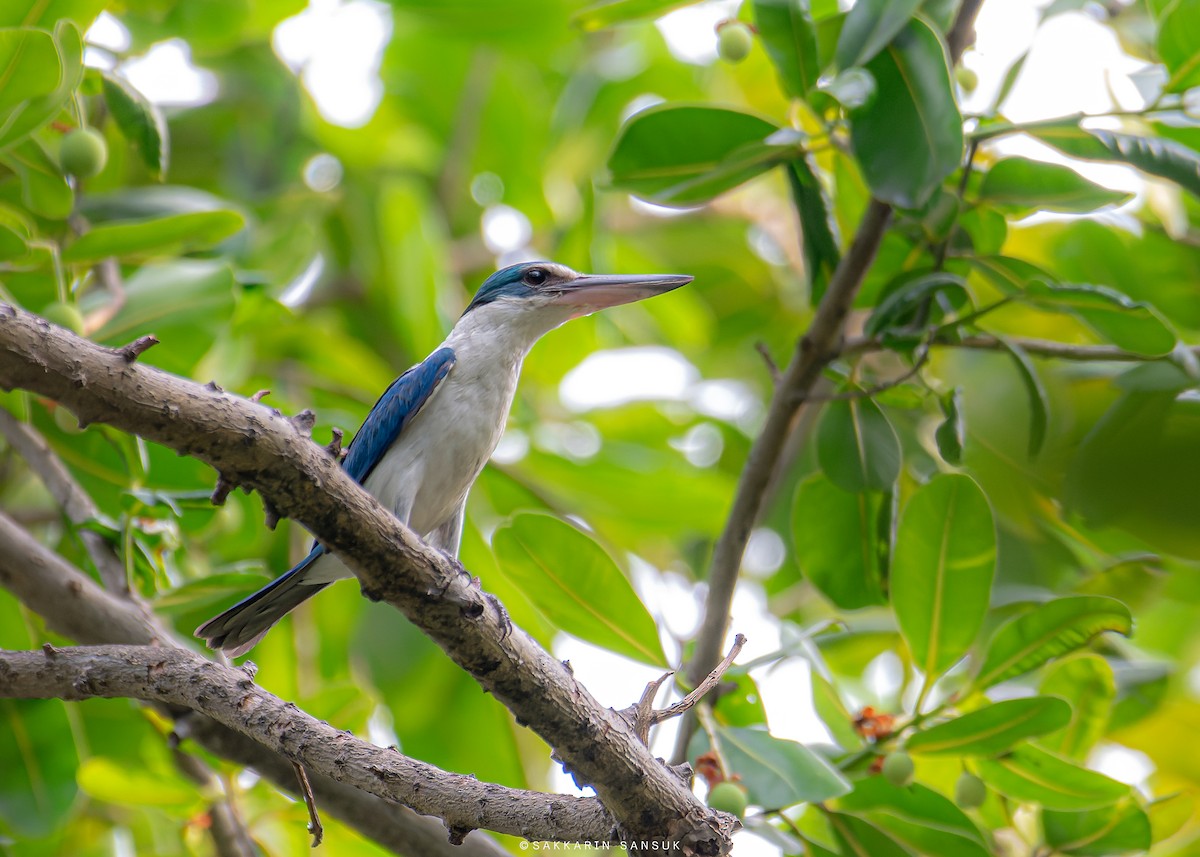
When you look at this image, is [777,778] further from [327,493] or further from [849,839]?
[327,493]

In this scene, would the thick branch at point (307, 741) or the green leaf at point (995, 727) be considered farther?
the green leaf at point (995, 727)

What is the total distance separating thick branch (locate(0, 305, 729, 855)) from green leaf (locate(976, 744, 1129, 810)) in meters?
1.16

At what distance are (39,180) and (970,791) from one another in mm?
3210

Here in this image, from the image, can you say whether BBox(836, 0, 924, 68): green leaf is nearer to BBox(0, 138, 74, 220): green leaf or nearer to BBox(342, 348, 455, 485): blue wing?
BBox(342, 348, 455, 485): blue wing

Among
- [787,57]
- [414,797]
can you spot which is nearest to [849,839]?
[414,797]

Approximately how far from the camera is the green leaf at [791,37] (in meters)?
2.91

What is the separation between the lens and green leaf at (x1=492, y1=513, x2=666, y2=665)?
293cm

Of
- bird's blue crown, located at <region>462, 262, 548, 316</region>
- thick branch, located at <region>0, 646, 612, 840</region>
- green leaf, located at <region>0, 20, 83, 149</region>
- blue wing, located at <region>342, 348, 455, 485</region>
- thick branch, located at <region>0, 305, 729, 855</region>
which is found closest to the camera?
thick branch, located at <region>0, 305, 729, 855</region>

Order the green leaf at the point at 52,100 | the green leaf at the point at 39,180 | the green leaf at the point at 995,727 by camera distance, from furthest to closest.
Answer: the green leaf at the point at 39,180
the green leaf at the point at 995,727
the green leaf at the point at 52,100

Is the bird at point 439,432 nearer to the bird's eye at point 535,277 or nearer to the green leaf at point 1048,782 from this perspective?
the bird's eye at point 535,277

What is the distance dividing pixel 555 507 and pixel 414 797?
7.77ft

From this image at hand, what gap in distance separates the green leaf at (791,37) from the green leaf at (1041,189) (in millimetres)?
607

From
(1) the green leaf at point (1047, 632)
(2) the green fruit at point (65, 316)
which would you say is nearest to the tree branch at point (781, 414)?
(1) the green leaf at point (1047, 632)

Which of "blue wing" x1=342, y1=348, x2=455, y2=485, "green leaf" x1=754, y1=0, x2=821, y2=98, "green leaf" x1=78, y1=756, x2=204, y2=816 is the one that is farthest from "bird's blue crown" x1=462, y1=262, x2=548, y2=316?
"green leaf" x1=78, y1=756, x2=204, y2=816
